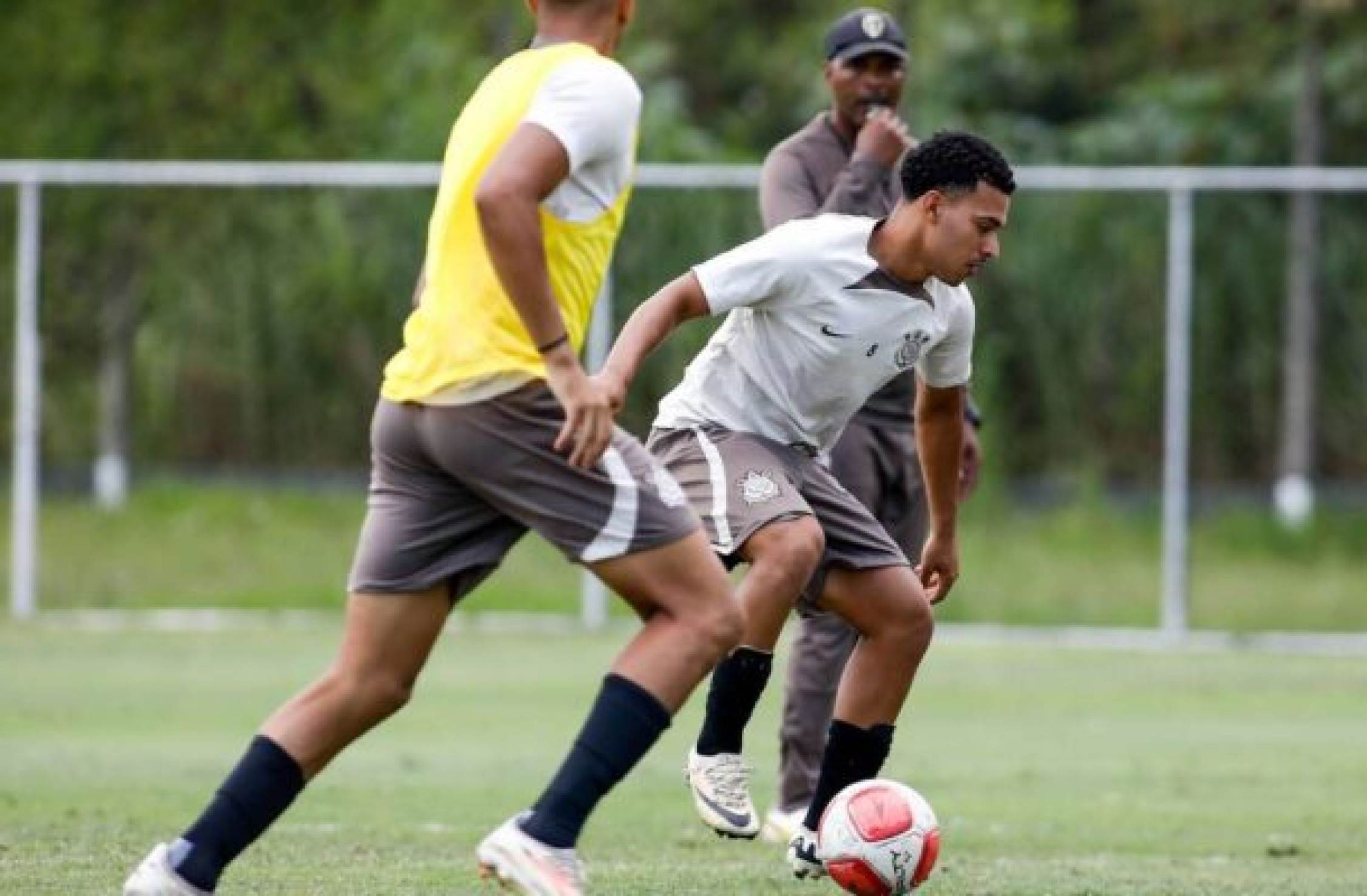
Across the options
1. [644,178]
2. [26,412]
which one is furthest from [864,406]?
[26,412]

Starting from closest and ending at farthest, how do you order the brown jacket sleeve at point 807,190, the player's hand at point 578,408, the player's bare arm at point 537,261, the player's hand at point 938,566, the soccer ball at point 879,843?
the player's bare arm at point 537,261, the player's hand at point 578,408, the soccer ball at point 879,843, the player's hand at point 938,566, the brown jacket sleeve at point 807,190

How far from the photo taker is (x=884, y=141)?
891 centimetres

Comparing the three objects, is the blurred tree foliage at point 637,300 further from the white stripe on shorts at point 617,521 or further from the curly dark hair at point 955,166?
the white stripe on shorts at point 617,521

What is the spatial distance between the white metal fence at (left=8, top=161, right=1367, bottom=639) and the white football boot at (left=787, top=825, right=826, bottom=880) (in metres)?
10.9

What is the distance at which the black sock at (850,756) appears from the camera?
7.61 metres

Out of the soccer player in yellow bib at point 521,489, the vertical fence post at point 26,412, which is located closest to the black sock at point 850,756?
the soccer player in yellow bib at point 521,489

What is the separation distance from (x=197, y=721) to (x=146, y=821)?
12.6ft

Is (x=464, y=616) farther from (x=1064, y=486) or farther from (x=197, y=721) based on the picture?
(x=197, y=721)

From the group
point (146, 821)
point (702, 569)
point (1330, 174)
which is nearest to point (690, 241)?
point (1330, 174)

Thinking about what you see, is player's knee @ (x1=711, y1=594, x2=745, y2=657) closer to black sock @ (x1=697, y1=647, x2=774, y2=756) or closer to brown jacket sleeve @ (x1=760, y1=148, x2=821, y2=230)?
black sock @ (x1=697, y1=647, x2=774, y2=756)

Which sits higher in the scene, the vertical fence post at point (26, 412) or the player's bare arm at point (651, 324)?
the vertical fence post at point (26, 412)

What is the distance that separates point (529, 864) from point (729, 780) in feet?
5.78

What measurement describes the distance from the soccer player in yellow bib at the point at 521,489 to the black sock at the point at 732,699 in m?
1.53

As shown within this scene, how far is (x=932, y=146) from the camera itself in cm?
737
